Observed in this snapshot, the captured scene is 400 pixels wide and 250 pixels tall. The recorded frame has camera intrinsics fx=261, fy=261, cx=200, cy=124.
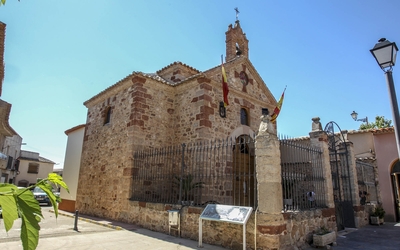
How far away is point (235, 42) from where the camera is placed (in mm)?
13406

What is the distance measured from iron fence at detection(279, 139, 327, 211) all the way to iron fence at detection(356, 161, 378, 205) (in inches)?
225

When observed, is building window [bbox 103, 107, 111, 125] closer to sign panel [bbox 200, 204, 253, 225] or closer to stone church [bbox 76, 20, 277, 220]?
stone church [bbox 76, 20, 277, 220]

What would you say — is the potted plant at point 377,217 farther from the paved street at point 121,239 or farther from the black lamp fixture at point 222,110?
the black lamp fixture at point 222,110

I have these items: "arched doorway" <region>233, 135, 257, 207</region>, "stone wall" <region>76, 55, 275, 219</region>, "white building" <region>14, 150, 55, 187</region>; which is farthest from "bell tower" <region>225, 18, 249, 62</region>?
"white building" <region>14, 150, 55, 187</region>

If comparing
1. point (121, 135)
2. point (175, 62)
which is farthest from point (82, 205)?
point (175, 62)

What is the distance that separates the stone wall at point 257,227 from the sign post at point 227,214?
247mm

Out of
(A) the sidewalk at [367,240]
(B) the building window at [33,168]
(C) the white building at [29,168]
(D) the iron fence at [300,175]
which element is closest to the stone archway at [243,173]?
(D) the iron fence at [300,175]

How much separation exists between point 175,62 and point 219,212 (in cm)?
829

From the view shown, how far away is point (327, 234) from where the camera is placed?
21.2 feet

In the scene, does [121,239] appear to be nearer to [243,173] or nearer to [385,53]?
[243,173]

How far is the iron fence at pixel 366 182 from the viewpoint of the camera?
1215 cm

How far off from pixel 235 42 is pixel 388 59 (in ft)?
30.6

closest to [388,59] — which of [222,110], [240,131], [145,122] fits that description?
[222,110]

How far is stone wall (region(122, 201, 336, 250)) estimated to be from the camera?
546 cm
